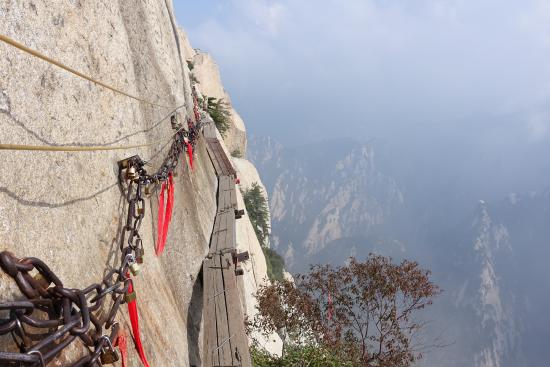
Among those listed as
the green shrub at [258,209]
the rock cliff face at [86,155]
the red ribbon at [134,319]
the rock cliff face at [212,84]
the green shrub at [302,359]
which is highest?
the rock cliff face at [212,84]

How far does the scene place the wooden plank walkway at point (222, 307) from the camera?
18.4 ft

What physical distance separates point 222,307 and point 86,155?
3.74 meters

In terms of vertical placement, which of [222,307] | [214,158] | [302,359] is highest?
[214,158]

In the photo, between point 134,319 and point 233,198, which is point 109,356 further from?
point 233,198

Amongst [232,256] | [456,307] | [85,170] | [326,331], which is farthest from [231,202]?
[456,307]

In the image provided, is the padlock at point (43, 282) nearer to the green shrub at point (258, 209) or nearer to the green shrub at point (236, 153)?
the green shrub at point (258, 209)

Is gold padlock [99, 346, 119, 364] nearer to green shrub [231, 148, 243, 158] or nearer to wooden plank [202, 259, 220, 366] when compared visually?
wooden plank [202, 259, 220, 366]

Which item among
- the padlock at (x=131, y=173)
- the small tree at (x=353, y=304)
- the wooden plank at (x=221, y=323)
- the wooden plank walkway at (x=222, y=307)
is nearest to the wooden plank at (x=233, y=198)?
the wooden plank walkway at (x=222, y=307)

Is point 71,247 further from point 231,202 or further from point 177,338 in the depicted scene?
point 231,202

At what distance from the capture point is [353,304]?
10.8m

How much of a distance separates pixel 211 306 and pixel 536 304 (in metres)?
219

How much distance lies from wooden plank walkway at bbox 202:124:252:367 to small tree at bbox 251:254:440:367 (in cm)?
303

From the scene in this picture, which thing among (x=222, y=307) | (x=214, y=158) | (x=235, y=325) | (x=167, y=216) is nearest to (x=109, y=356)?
(x=167, y=216)

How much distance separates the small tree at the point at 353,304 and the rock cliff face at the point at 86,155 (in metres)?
4.33
